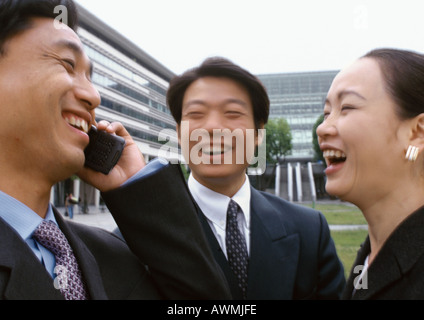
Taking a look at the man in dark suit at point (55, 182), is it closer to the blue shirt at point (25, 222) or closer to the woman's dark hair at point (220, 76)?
the blue shirt at point (25, 222)

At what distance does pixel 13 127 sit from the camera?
1.41m

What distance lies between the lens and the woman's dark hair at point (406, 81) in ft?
6.19

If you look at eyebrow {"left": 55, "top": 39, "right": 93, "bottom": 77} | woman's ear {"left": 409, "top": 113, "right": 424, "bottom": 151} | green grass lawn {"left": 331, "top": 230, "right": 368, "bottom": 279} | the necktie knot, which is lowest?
green grass lawn {"left": 331, "top": 230, "right": 368, "bottom": 279}

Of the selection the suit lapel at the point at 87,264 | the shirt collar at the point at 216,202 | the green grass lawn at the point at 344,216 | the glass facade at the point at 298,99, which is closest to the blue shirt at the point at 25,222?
the suit lapel at the point at 87,264

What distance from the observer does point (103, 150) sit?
73.7 inches

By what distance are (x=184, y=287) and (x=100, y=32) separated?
4831 centimetres

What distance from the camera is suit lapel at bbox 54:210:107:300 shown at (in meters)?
1.53

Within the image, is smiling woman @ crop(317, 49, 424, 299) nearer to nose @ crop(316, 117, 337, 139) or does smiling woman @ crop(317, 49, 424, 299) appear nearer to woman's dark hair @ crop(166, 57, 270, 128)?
nose @ crop(316, 117, 337, 139)

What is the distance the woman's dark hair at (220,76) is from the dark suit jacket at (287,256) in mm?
748

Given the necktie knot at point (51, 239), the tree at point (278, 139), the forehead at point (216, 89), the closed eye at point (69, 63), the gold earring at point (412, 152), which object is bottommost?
the necktie knot at point (51, 239)

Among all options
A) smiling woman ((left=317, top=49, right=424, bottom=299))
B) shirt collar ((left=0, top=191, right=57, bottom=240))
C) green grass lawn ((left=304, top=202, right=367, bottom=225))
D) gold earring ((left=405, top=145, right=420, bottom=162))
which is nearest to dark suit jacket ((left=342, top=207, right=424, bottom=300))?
smiling woman ((left=317, top=49, right=424, bottom=299))

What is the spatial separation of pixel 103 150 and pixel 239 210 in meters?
1.17
